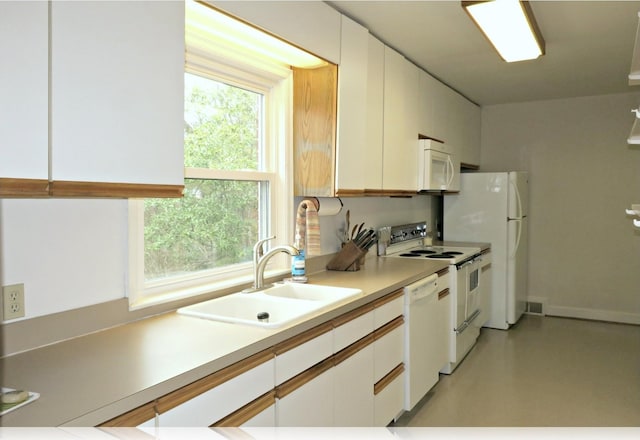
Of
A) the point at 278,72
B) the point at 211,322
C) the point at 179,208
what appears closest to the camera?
the point at 211,322

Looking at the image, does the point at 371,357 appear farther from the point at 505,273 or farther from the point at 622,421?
the point at 505,273

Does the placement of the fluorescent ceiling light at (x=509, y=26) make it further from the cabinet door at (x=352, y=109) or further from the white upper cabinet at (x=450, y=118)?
the white upper cabinet at (x=450, y=118)

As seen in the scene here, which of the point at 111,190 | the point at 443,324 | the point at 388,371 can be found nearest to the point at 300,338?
the point at 111,190

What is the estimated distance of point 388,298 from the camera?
268cm

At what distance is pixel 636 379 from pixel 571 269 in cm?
193

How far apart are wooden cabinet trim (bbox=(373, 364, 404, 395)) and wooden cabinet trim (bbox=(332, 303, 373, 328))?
43 cm

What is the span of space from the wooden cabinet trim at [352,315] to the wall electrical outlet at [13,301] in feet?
3.84

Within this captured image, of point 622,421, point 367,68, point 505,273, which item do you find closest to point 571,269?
point 505,273

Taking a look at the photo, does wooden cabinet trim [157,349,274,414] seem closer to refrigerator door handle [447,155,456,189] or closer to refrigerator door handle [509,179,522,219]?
refrigerator door handle [447,155,456,189]

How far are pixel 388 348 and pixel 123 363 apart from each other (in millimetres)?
1595

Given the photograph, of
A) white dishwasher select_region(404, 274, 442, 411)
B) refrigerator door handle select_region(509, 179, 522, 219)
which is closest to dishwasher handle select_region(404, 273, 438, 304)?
white dishwasher select_region(404, 274, 442, 411)

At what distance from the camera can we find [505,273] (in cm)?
489

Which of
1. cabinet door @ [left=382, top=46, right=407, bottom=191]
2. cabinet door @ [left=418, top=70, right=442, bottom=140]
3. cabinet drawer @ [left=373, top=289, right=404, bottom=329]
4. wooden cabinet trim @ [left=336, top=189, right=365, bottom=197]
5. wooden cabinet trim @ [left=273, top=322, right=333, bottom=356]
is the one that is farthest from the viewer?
cabinet door @ [left=418, top=70, right=442, bottom=140]

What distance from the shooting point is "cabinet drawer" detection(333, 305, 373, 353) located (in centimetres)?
217
